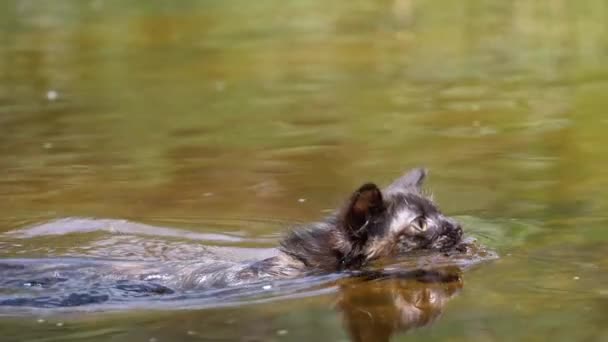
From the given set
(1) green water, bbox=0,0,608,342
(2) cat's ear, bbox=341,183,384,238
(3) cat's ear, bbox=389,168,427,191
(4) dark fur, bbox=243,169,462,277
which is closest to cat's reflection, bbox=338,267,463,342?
(1) green water, bbox=0,0,608,342

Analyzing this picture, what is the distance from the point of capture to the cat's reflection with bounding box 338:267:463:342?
7.30m

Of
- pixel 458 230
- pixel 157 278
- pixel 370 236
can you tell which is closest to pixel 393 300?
pixel 370 236

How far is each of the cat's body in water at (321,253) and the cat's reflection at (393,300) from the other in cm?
24

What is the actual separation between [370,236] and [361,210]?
0.23 m

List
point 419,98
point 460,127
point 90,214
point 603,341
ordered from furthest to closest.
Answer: point 419,98, point 460,127, point 90,214, point 603,341

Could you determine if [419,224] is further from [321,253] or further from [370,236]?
[321,253]

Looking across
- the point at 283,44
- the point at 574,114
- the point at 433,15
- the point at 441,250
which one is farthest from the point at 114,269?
the point at 433,15

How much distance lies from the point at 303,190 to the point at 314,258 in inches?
103

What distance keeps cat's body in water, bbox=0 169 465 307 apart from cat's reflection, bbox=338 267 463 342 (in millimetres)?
239

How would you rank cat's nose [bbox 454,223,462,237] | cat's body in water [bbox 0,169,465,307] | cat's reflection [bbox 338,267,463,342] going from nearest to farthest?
cat's reflection [bbox 338,267,463,342], cat's body in water [bbox 0,169,465,307], cat's nose [bbox 454,223,462,237]

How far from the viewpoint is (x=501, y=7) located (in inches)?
954

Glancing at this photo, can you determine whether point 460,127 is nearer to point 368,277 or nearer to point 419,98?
point 419,98

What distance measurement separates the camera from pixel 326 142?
43.7 ft

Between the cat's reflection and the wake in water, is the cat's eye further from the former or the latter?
the cat's reflection
